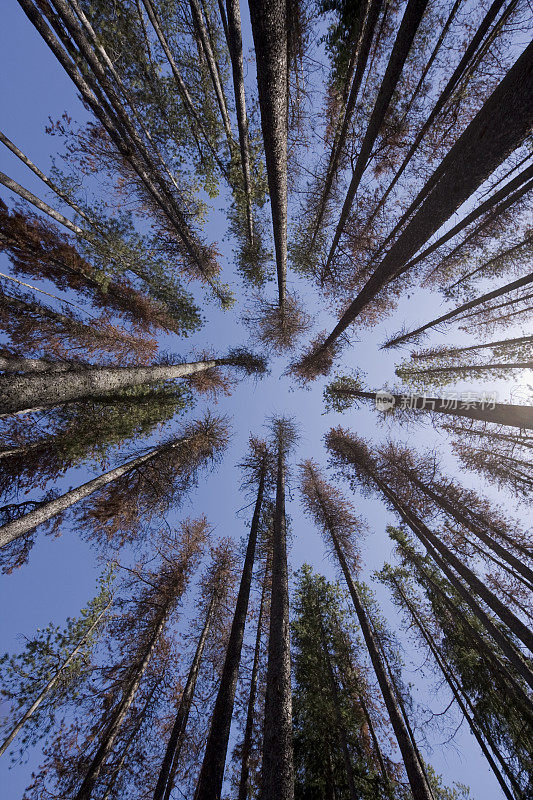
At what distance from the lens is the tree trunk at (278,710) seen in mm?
3721

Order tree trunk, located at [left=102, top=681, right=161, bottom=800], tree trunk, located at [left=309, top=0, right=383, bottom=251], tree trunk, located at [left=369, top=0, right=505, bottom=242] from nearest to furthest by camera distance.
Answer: tree trunk, located at [left=309, top=0, right=383, bottom=251] < tree trunk, located at [left=369, top=0, right=505, bottom=242] < tree trunk, located at [left=102, top=681, right=161, bottom=800]

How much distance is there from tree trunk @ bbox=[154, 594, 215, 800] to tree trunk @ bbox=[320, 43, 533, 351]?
44.8ft

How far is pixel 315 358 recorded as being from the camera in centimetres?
1395

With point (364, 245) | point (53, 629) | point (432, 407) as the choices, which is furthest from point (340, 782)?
point (364, 245)

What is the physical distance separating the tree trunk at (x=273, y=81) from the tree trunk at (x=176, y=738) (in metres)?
13.9

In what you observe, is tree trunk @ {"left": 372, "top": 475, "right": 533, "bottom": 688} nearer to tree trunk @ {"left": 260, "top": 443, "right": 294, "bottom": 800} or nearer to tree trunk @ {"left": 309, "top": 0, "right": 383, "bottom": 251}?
tree trunk @ {"left": 260, "top": 443, "right": 294, "bottom": 800}

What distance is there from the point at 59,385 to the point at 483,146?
7145 mm

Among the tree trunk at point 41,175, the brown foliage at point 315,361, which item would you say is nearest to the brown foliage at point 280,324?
the brown foliage at point 315,361

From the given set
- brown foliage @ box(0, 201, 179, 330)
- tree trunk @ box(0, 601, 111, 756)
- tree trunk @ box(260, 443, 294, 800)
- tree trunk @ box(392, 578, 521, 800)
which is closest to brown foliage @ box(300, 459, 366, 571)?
tree trunk @ box(392, 578, 521, 800)

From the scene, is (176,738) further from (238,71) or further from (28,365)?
(238,71)

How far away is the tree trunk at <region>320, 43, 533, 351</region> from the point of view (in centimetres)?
301

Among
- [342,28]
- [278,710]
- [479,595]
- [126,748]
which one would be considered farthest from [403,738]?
[342,28]

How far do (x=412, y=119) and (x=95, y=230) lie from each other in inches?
385

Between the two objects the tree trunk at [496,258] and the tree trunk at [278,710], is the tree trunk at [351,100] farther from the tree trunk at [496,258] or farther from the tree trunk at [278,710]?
the tree trunk at [278,710]
